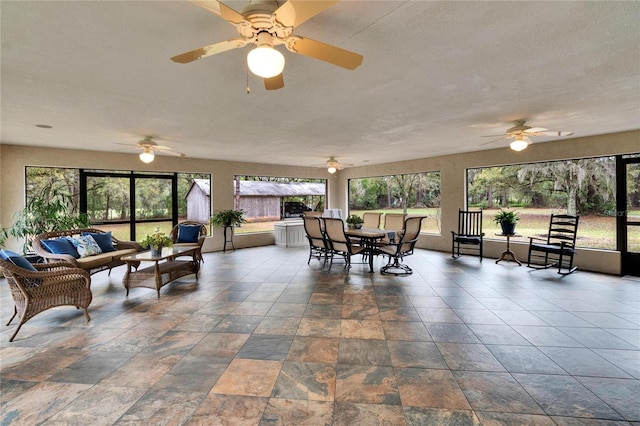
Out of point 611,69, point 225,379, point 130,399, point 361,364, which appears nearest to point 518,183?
point 611,69

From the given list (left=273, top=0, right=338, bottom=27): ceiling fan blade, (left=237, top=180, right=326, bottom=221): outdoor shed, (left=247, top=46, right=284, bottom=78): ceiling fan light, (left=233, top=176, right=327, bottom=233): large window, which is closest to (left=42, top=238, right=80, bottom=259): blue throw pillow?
(left=233, top=176, right=327, bottom=233): large window

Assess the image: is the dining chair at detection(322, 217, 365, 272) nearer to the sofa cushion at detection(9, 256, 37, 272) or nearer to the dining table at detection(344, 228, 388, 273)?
the dining table at detection(344, 228, 388, 273)

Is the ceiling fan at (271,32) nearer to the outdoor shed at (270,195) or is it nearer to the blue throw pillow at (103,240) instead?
the blue throw pillow at (103,240)

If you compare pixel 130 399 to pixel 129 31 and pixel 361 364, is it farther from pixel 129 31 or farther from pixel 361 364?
pixel 129 31

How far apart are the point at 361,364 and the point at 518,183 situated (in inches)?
246

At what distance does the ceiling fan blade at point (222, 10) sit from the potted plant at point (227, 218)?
6.34m

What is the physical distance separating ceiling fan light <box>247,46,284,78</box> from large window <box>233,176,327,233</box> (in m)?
6.76

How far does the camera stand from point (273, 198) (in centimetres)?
911

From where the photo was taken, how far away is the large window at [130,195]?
600cm

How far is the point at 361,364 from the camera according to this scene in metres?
2.30

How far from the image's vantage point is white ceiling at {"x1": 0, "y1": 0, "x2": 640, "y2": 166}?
1757 millimetres

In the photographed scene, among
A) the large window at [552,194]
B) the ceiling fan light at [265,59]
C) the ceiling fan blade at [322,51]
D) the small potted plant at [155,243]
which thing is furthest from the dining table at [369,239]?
the ceiling fan light at [265,59]

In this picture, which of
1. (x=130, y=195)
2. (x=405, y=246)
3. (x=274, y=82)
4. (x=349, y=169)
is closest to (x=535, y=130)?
(x=405, y=246)

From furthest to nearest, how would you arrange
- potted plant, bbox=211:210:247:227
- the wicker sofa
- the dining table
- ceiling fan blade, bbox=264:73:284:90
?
1. potted plant, bbox=211:210:247:227
2. the dining table
3. the wicker sofa
4. ceiling fan blade, bbox=264:73:284:90
